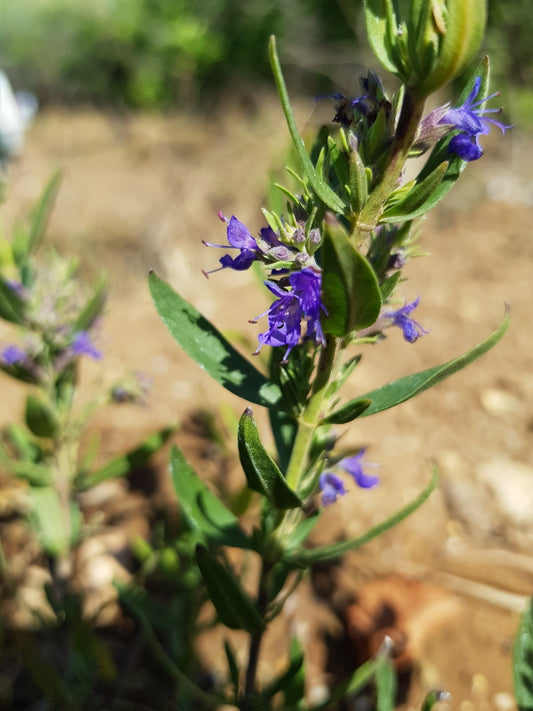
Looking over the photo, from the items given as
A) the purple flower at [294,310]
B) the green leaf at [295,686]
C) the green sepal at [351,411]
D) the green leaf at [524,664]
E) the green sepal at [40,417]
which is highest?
the purple flower at [294,310]

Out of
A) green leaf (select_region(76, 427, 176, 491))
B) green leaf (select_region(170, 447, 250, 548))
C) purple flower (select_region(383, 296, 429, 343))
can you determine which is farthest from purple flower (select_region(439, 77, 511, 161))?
green leaf (select_region(76, 427, 176, 491))

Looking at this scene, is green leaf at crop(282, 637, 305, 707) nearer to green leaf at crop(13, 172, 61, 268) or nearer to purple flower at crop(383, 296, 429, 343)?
purple flower at crop(383, 296, 429, 343)

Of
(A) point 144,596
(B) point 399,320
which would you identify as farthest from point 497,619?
(B) point 399,320

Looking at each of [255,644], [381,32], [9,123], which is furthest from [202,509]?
[9,123]

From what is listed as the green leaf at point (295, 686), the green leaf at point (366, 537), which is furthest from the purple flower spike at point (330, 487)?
the green leaf at point (295, 686)

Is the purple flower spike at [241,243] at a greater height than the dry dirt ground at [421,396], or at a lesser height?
greater

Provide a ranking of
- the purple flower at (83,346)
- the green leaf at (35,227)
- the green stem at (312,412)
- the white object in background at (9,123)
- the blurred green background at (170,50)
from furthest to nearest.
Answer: the blurred green background at (170,50) < the white object in background at (9,123) < the green leaf at (35,227) < the purple flower at (83,346) < the green stem at (312,412)

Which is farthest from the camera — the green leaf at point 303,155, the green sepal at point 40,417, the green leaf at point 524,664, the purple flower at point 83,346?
the purple flower at point 83,346

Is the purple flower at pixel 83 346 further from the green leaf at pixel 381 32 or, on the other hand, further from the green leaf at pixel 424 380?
the green leaf at pixel 381 32

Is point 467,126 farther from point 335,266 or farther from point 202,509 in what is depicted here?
point 202,509
